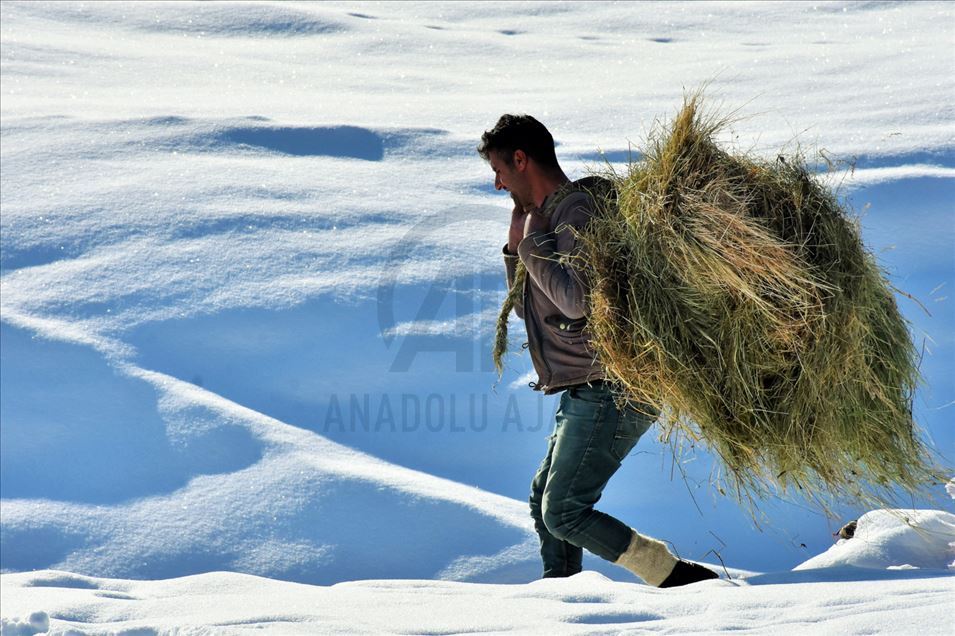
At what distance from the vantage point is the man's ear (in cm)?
272

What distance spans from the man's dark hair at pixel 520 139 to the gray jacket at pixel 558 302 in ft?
0.40

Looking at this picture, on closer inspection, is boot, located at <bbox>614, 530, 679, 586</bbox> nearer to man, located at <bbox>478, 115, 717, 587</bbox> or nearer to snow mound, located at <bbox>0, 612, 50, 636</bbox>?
man, located at <bbox>478, 115, 717, 587</bbox>

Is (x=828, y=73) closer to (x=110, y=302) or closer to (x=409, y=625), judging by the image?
(x=110, y=302)

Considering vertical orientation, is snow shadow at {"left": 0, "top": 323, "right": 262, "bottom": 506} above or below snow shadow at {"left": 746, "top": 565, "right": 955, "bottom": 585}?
below

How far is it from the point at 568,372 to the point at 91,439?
6.49 ft

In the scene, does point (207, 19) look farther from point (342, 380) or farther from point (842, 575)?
point (842, 575)

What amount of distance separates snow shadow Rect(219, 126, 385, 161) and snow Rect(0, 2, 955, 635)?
0.08ft

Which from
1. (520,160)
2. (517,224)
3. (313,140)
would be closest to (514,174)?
(520,160)

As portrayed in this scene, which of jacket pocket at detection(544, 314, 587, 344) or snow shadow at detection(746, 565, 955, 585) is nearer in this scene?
snow shadow at detection(746, 565, 955, 585)

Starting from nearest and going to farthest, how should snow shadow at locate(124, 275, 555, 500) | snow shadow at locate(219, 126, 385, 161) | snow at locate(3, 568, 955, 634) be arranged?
snow at locate(3, 568, 955, 634) → snow shadow at locate(124, 275, 555, 500) → snow shadow at locate(219, 126, 385, 161)

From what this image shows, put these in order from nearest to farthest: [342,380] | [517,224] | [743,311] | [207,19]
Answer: [743,311]
[517,224]
[342,380]
[207,19]

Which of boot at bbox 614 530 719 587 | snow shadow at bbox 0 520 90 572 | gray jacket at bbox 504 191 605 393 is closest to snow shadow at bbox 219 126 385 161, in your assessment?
snow shadow at bbox 0 520 90 572

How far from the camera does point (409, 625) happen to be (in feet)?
7.46

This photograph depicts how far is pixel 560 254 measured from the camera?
2.57m
